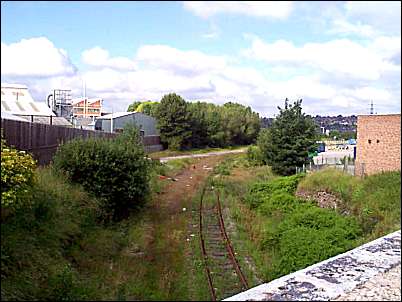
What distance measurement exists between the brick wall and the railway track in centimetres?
732

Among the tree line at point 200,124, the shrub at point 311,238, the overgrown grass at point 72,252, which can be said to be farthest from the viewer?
the tree line at point 200,124

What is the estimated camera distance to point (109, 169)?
15062 mm

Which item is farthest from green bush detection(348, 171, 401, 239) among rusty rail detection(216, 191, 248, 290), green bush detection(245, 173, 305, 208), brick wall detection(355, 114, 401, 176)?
green bush detection(245, 173, 305, 208)

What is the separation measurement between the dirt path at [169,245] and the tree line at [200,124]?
25.6 metres

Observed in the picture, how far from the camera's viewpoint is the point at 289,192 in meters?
20.8

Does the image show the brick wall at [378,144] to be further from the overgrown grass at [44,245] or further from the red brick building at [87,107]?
the red brick building at [87,107]

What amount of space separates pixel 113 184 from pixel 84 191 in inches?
47.3

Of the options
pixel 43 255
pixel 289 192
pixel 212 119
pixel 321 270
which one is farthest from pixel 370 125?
pixel 212 119

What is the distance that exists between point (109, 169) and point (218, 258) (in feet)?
17.5

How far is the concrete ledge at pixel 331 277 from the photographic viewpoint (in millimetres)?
3209

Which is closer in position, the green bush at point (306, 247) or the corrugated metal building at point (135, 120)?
the green bush at point (306, 247)

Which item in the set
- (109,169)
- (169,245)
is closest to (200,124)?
(109,169)

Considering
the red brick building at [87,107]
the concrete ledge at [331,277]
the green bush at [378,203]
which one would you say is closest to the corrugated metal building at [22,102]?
the red brick building at [87,107]

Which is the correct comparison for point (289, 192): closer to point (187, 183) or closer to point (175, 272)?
point (187, 183)
